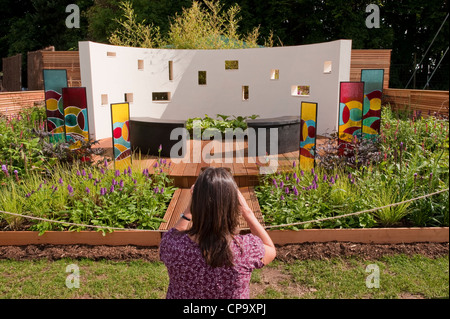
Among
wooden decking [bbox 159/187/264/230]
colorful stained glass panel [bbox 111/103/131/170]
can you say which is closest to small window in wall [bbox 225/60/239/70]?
colorful stained glass panel [bbox 111/103/131/170]

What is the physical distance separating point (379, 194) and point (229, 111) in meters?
5.82

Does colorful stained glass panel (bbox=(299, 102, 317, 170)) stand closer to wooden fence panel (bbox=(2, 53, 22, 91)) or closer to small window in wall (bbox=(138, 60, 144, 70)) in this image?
small window in wall (bbox=(138, 60, 144, 70))

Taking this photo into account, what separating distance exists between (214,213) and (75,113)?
14.5 ft

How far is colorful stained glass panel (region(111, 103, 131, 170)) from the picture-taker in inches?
208

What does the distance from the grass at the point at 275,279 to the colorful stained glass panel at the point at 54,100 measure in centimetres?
267

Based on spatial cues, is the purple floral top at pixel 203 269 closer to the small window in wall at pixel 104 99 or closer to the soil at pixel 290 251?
the soil at pixel 290 251

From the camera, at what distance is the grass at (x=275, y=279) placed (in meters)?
3.09

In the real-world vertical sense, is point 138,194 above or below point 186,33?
below

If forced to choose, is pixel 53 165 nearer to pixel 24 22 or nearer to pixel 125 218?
pixel 125 218

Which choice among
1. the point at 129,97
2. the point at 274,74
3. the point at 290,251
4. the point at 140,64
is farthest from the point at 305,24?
the point at 290,251

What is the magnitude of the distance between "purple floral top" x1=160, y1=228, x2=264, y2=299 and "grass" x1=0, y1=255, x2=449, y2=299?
4.64 ft
